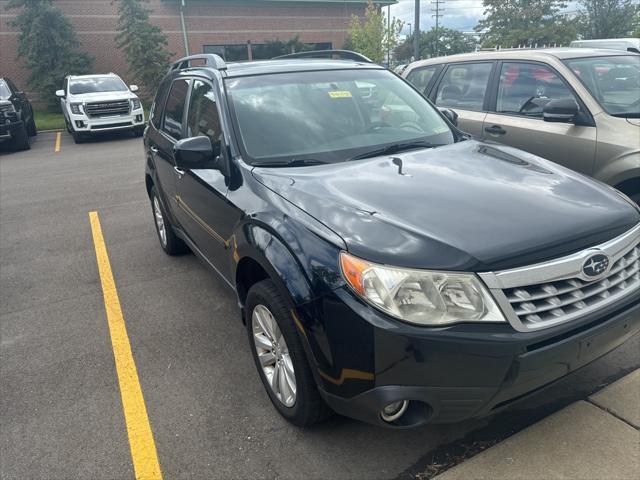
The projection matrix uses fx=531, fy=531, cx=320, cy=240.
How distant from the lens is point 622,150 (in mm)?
4211

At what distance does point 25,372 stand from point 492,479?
2.92 metres

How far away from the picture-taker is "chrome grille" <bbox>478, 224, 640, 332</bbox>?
205 cm

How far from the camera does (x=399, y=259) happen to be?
6.89ft

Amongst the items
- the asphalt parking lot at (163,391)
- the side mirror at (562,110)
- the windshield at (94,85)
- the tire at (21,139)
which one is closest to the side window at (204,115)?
the asphalt parking lot at (163,391)

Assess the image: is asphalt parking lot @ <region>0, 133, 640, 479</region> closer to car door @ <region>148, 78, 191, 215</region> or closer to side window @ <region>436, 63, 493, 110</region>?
car door @ <region>148, 78, 191, 215</region>

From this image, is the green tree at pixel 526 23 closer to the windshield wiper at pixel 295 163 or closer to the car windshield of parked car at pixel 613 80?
the car windshield of parked car at pixel 613 80

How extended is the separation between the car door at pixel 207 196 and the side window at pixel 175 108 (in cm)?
23

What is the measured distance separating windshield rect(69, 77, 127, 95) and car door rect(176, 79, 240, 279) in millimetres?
12800

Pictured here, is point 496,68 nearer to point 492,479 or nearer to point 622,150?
point 622,150

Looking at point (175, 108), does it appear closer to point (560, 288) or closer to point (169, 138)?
point (169, 138)

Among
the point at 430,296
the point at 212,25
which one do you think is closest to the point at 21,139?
the point at 430,296

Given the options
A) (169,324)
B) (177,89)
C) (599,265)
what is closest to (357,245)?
(599,265)

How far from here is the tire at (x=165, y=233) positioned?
5156 mm

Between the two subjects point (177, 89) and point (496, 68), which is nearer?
point (177, 89)
